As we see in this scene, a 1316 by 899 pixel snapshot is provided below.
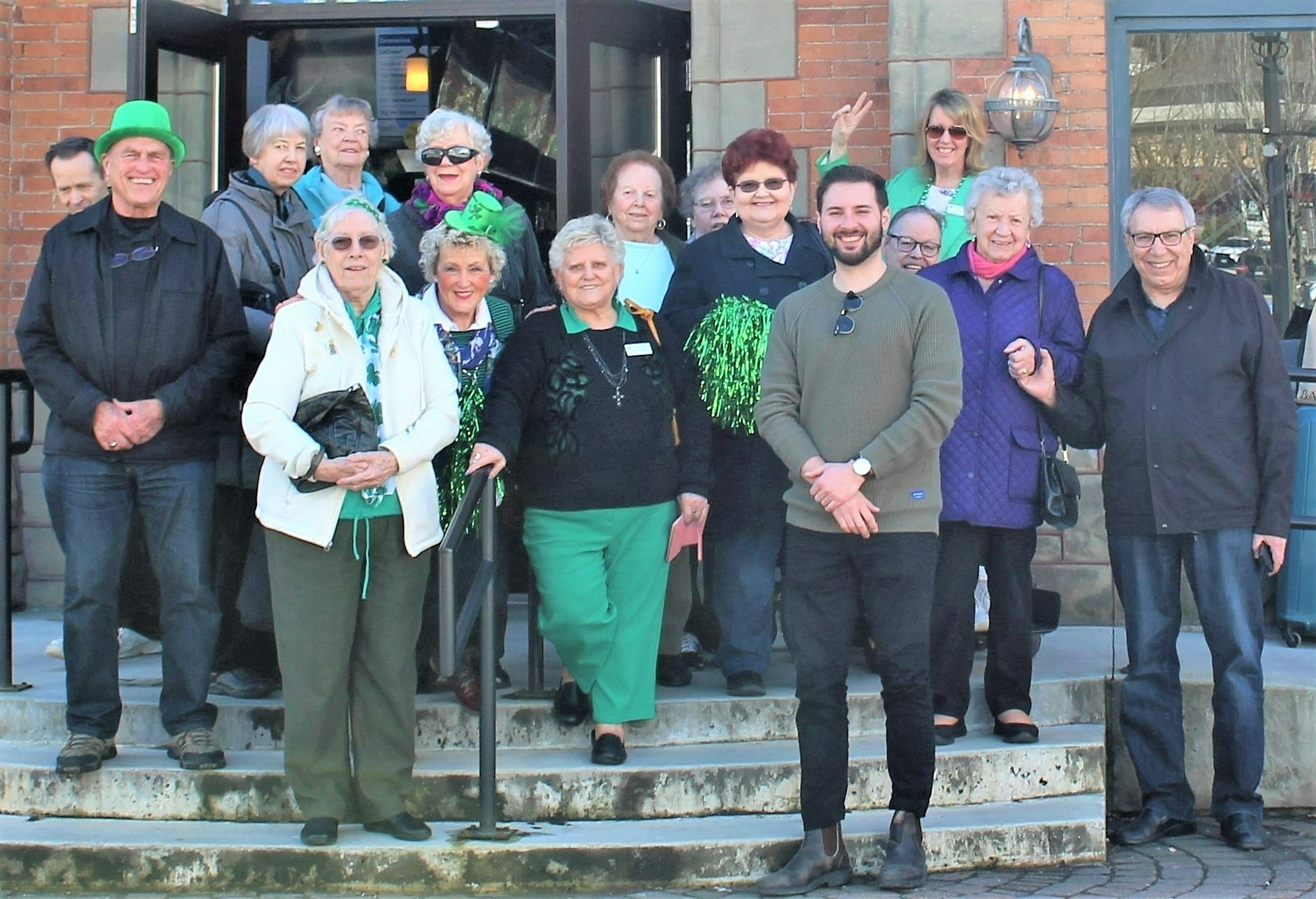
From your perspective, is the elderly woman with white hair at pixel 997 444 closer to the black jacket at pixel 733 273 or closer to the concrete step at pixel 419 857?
the black jacket at pixel 733 273

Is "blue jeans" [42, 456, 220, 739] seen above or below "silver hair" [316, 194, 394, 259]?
below

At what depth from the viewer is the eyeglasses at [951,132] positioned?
254 inches

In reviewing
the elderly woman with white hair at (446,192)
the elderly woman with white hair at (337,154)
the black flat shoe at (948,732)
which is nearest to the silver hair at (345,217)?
the elderly woman with white hair at (446,192)

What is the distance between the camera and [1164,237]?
17.3ft

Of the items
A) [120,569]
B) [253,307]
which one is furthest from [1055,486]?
[120,569]

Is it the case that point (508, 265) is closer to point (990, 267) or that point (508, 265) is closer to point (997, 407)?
point (990, 267)

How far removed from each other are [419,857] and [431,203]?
2.27 metres

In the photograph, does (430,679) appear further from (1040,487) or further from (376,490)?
(1040,487)

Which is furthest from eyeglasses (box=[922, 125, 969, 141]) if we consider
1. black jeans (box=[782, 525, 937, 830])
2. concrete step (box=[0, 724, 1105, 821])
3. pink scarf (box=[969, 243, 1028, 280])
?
concrete step (box=[0, 724, 1105, 821])

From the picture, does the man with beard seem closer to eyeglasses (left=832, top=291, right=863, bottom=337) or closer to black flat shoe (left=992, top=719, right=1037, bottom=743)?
eyeglasses (left=832, top=291, right=863, bottom=337)

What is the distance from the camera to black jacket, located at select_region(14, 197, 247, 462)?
199 inches

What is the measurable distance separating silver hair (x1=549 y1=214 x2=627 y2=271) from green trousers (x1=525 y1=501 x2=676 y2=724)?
0.81m

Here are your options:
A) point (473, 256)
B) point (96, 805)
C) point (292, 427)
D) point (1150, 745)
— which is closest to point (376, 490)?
point (292, 427)

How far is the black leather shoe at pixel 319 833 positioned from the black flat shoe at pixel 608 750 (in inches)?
34.6
